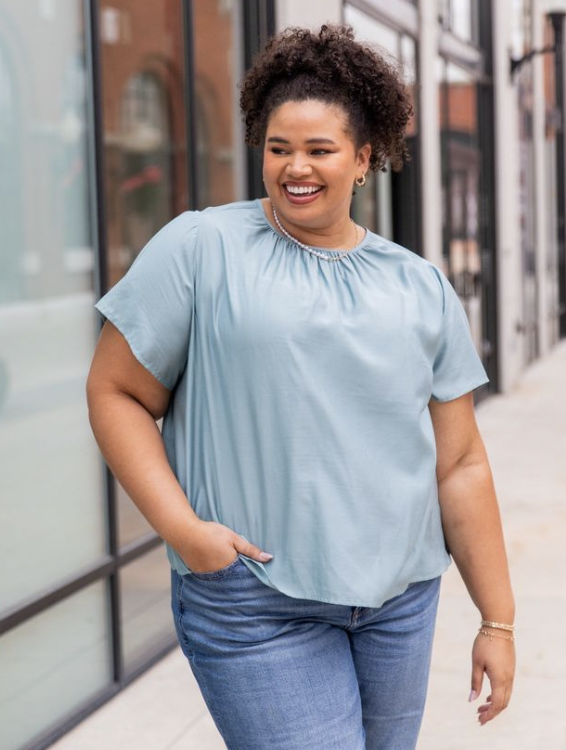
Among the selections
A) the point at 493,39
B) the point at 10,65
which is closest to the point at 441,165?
the point at 493,39

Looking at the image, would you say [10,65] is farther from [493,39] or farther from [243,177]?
[493,39]

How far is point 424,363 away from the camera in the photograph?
6.42 ft

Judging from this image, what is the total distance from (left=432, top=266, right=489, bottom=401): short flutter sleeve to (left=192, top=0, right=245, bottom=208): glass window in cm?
292

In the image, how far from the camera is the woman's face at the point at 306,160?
1.89 meters

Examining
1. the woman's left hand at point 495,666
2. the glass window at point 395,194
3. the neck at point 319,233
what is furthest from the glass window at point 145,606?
the glass window at point 395,194

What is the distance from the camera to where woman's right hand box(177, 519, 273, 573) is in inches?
71.7

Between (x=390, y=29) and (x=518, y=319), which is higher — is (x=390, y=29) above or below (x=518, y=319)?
above

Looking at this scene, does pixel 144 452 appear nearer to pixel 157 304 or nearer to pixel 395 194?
pixel 157 304

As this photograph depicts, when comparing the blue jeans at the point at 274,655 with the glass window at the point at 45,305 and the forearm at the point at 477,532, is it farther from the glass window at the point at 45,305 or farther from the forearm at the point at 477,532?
the glass window at the point at 45,305

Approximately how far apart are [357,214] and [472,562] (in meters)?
5.59

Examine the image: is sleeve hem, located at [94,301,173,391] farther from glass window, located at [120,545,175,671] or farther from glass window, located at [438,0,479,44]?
glass window, located at [438,0,479,44]

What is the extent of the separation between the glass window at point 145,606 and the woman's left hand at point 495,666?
2.31m

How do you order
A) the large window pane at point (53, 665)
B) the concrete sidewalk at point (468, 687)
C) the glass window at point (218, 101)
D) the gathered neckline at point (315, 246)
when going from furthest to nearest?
1. the glass window at point (218, 101)
2. the concrete sidewalk at point (468, 687)
3. the large window pane at point (53, 665)
4. the gathered neckline at point (315, 246)

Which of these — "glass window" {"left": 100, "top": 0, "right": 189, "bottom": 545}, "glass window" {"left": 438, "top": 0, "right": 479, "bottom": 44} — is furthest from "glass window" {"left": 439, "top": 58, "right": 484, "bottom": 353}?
"glass window" {"left": 100, "top": 0, "right": 189, "bottom": 545}
